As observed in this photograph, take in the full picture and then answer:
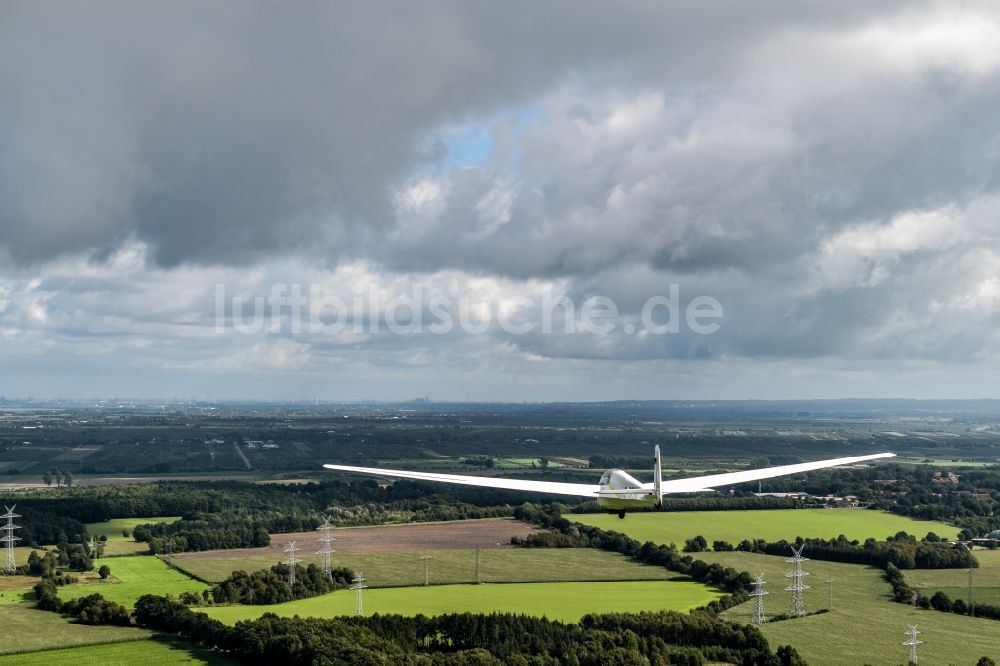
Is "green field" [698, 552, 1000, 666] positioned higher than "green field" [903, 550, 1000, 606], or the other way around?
"green field" [903, 550, 1000, 606]

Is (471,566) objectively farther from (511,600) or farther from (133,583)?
(133,583)

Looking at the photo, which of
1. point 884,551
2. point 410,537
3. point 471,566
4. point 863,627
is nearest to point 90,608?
point 471,566

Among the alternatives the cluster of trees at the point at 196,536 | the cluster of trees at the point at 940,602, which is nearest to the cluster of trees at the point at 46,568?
the cluster of trees at the point at 196,536

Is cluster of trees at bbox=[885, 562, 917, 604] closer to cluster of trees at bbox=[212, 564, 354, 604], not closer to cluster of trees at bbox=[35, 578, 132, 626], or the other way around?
cluster of trees at bbox=[212, 564, 354, 604]

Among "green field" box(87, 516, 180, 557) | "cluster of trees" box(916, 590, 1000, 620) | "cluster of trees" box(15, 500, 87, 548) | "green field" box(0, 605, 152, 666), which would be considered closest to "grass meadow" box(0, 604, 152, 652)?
"green field" box(0, 605, 152, 666)

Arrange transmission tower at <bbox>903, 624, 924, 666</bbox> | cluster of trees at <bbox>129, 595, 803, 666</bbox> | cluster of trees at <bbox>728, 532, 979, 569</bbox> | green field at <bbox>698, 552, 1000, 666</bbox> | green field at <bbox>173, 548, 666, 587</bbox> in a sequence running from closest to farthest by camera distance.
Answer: cluster of trees at <bbox>129, 595, 803, 666</bbox>
transmission tower at <bbox>903, 624, 924, 666</bbox>
green field at <bbox>698, 552, 1000, 666</bbox>
green field at <bbox>173, 548, 666, 587</bbox>
cluster of trees at <bbox>728, 532, 979, 569</bbox>

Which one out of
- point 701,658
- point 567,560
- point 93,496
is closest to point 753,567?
point 567,560
